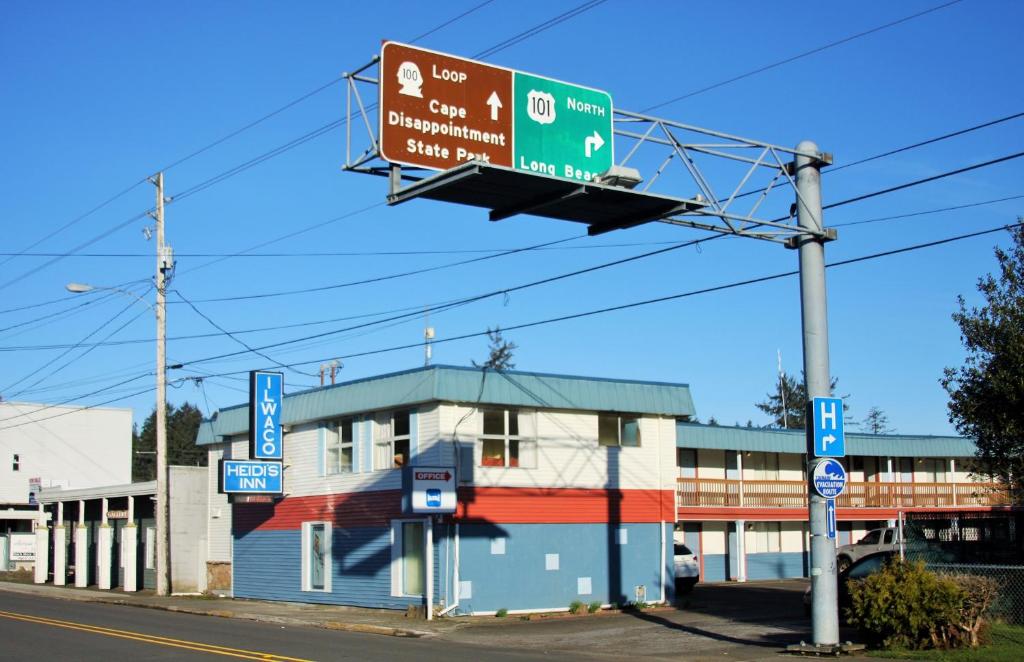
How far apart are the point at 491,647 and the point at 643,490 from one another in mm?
10886

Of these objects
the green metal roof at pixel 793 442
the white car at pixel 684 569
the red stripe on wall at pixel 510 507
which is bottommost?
the white car at pixel 684 569

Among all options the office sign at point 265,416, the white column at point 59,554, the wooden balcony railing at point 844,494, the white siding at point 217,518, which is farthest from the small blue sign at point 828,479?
the white column at point 59,554

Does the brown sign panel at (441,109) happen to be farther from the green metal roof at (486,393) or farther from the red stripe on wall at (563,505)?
the red stripe on wall at (563,505)

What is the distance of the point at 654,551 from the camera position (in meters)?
31.1

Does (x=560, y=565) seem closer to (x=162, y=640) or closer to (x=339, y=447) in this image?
(x=339, y=447)

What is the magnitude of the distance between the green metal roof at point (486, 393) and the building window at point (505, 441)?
453 mm

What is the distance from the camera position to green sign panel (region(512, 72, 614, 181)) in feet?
50.2

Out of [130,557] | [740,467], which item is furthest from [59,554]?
[740,467]

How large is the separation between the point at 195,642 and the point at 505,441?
34.3ft

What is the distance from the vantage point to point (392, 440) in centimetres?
2950

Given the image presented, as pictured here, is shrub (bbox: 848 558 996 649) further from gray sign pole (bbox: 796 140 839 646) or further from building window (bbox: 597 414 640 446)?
building window (bbox: 597 414 640 446)

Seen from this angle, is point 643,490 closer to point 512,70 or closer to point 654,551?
point 654,551

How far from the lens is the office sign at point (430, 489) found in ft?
85.2

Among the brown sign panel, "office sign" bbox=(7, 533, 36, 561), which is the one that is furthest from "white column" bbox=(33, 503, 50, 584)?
the brown sign panel
